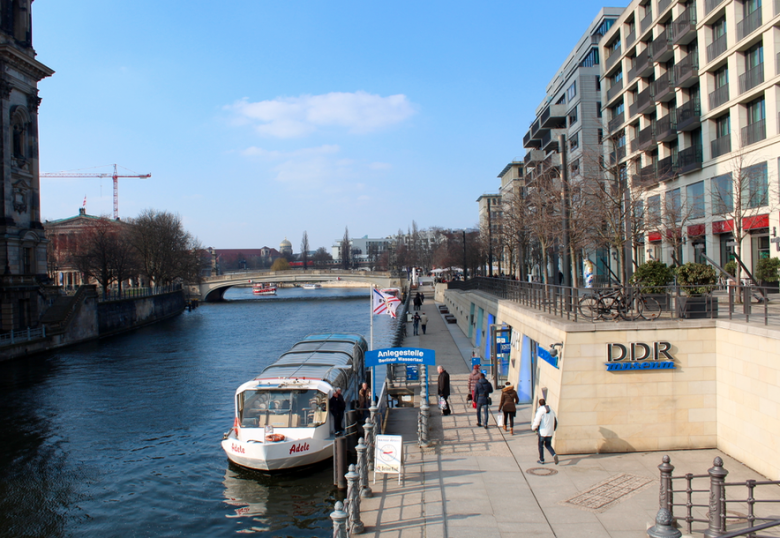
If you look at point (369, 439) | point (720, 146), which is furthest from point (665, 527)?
point (720, 146)

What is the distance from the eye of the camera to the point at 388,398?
812 inches

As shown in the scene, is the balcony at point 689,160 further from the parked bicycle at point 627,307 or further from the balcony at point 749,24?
the parked bicycle at point 627,307

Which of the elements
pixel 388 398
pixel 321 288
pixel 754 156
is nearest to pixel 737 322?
pixel 388 398

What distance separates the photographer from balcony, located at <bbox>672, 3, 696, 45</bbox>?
34.7m

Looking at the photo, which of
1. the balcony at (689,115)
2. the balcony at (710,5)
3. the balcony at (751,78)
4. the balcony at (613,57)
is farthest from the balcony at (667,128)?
the balcony at (613,57)

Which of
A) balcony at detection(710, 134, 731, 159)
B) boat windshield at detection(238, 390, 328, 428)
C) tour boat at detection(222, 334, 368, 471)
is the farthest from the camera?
balcony at detection(710, 134, 731, 159)

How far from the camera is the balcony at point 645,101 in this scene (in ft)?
131

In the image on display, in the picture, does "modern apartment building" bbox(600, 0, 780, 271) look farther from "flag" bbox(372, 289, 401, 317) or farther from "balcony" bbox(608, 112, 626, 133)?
"flag" bbox(372, 289, 401, 317)

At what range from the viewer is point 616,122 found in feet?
151

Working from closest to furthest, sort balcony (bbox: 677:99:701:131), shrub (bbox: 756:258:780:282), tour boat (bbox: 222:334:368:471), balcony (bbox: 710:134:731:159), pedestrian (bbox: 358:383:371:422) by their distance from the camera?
tour boat (bbox: 222:334:368:471)
pedestrian (bbox: 358:383:371:422)
shrub (bbox: 756:258:780:282)
balcony (bbox: 710:134:731:159)
balcony (bbox: 677:99:701:131)

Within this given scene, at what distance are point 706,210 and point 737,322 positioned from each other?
2374cm

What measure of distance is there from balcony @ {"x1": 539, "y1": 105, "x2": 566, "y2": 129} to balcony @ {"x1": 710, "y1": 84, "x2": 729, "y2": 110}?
91.6 ft

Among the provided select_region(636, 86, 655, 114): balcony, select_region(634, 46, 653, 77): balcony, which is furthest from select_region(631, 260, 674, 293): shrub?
select_region(634, 46, 653, 77): balcony

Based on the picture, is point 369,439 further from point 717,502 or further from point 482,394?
point 717,502
